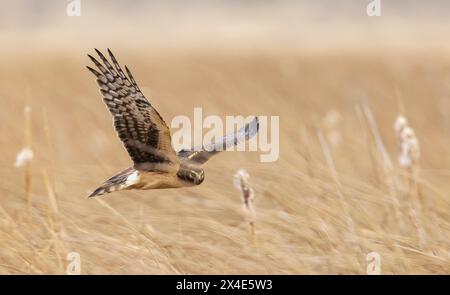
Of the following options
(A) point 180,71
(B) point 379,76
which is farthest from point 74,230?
(B) point 379,76

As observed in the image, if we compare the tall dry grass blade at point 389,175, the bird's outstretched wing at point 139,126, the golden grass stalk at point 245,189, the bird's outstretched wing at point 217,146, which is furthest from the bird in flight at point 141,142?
the tall dry grass blade at point 389,175

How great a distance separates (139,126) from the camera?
345 cm

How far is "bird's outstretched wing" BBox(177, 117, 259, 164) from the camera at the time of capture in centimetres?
369

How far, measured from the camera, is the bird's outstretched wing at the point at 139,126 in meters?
3.43

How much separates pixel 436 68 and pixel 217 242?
25.2 feet

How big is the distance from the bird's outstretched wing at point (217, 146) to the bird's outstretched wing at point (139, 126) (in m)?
0.19

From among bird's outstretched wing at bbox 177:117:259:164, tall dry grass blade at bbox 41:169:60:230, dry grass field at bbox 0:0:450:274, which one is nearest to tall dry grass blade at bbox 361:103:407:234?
dry grass field at bbox 0:0:450:274

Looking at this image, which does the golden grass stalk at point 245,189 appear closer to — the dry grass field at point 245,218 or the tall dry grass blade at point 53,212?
the dry grass field at point 245,218

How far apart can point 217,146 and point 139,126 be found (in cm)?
49

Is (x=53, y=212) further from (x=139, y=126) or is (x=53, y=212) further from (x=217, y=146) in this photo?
(x=139, y=126)

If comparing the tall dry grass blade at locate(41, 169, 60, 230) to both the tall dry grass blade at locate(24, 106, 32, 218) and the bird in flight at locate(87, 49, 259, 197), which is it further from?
the bird in flight at locate(87, 49, 259, 197)

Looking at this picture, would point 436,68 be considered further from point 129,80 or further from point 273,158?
point 129,80

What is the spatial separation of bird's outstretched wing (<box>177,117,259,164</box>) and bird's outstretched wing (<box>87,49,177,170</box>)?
193 mm

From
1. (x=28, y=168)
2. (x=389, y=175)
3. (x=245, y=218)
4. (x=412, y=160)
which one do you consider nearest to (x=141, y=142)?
(x=28, y=168)
